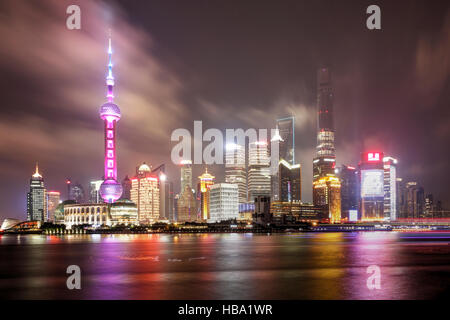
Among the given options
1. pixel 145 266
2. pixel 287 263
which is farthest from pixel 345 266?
pixel 145 266

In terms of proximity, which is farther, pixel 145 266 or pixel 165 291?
pixel 145 266

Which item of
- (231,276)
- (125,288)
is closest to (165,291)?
(125,288)

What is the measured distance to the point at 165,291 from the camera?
35812 mm

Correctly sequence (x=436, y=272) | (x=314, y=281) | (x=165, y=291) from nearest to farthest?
1. (x=165, y=291)
2. (x=314, y=281)
3. (x=436, y=272)

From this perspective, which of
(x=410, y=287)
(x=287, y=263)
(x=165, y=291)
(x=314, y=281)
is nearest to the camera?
(x=165, y=291)

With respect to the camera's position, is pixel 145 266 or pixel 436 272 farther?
pixel 145 266
